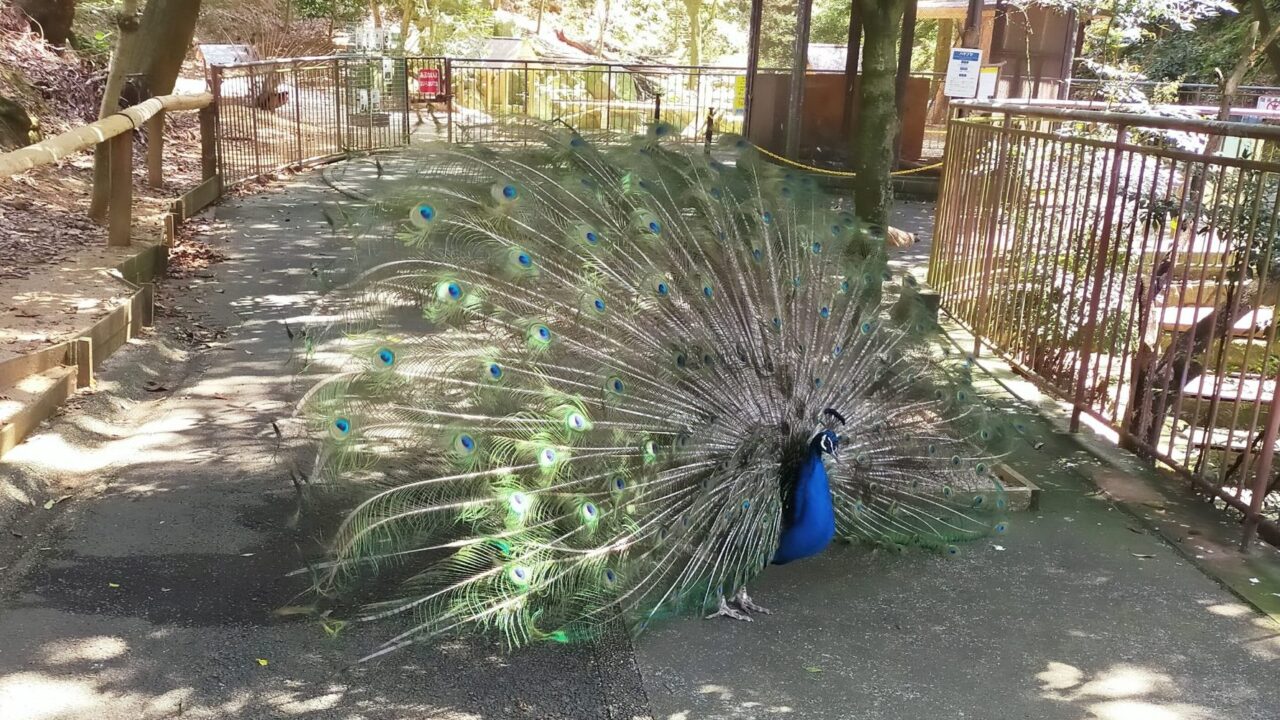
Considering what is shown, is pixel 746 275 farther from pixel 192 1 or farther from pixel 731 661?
pixel 192 1

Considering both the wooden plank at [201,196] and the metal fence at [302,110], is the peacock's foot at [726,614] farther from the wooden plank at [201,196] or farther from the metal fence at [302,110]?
the metal fence at [302,110]

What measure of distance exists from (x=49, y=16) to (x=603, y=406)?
1529cm

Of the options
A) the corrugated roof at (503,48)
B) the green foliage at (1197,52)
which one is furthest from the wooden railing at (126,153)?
the corrugated roof at (503,48)

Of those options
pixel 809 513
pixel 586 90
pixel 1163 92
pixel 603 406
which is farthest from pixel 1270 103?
pixel 603 406

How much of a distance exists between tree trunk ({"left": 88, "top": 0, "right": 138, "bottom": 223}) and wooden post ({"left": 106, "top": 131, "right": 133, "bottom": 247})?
1.52 feet

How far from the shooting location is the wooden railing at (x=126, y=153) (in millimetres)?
6234

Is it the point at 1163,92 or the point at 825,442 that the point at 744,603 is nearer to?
the point at 825,442

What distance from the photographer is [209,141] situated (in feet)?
38.4

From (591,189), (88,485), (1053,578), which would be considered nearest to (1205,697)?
(1053,578)

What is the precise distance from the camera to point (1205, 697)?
355 cm

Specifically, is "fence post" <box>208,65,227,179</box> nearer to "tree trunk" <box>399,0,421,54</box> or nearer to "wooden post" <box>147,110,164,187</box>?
"wooden post" <box>147,110,164,187</box>

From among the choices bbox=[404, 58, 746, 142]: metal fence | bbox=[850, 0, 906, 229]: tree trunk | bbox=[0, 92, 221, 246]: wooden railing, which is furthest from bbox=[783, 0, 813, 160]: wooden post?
bbox=[850, 0, 906, 229]: tree trunk

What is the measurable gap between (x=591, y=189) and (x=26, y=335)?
3.83m

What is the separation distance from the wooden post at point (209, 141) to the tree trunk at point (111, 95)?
951 mm
